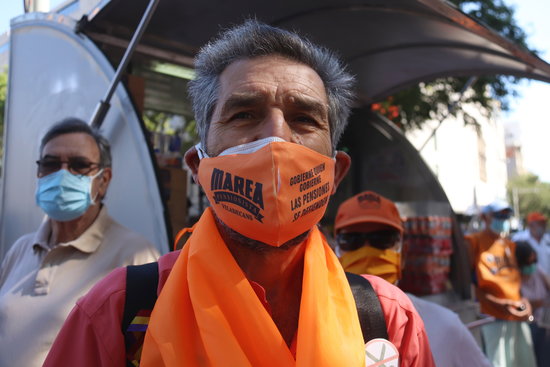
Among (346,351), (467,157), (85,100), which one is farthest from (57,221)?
(467,157)

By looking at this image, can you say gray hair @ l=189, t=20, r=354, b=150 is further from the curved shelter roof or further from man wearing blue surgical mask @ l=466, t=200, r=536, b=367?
man wearing blue surgical mask @ l=466, t=200, r=536, b=367

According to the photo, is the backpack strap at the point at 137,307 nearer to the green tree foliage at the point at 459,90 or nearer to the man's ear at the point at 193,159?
the man's ear at the point at 193,159

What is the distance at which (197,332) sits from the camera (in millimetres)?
1238

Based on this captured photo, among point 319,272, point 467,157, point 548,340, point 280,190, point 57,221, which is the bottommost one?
point 467,157

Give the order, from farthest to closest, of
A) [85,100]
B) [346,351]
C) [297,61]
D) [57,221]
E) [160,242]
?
[85,100]
[160,242]
[57,221]
[297,61]
[346,351]

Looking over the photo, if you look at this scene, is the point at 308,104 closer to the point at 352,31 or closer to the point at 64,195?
the point at 64,195

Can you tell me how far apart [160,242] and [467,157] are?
29.0 metres

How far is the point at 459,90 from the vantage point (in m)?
7.18

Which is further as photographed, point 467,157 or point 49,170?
point 467,157

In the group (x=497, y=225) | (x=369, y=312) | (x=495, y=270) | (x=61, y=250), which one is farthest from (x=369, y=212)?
(x=497, y=225)

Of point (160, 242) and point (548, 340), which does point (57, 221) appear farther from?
point (548, 340)

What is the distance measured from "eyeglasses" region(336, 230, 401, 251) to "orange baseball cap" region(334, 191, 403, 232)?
62 mm

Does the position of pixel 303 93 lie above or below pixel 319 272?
above

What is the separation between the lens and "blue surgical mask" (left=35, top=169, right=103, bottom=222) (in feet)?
8.57
